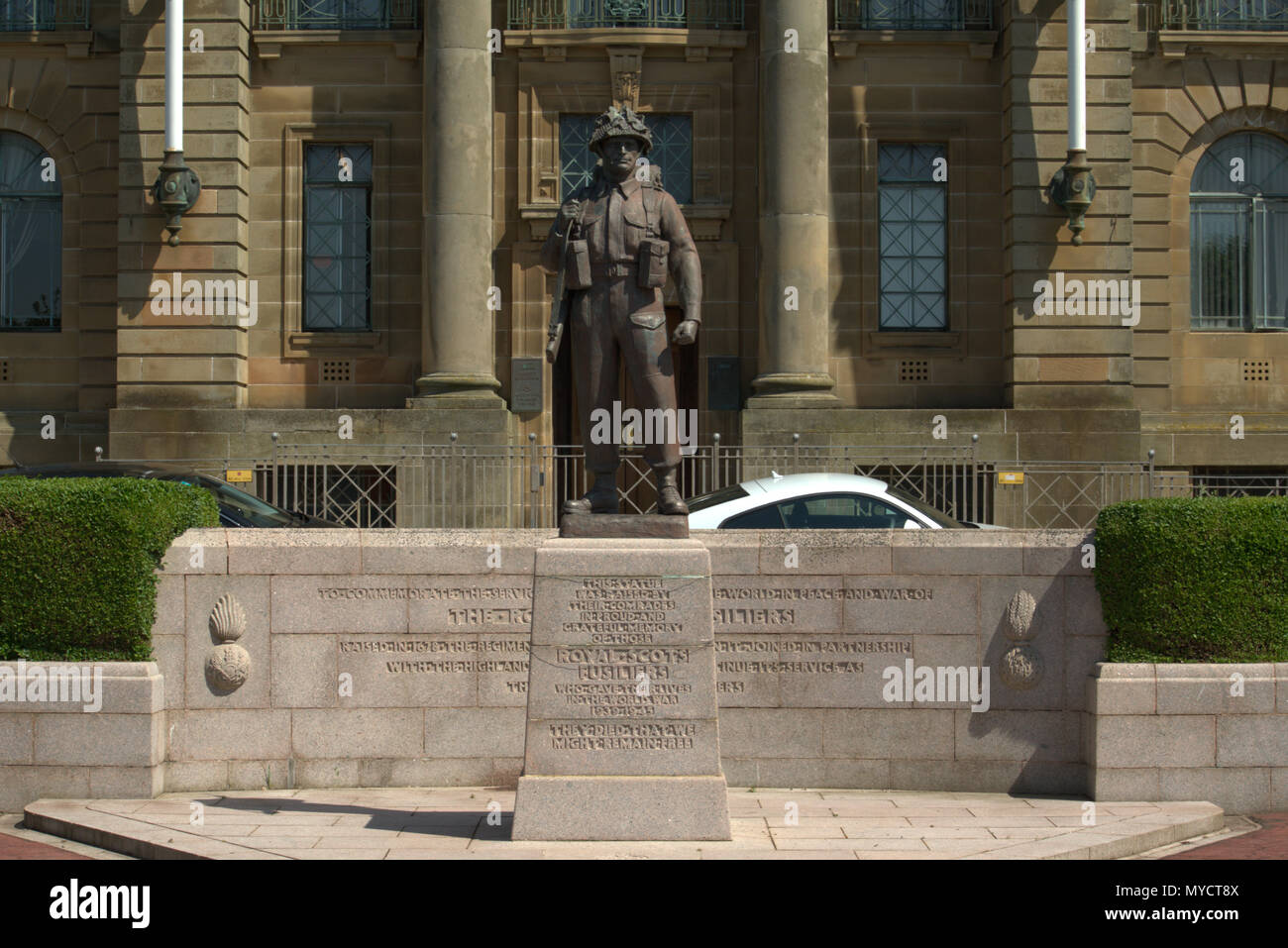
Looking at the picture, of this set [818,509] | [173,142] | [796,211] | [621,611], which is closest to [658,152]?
[796,211]

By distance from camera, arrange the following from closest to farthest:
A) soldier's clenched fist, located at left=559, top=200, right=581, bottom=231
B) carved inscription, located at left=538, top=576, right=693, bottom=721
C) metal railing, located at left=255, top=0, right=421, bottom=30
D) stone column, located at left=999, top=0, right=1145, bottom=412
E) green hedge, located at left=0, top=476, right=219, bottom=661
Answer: carved inscription, located at left=538, top=576, right=693, bottom=721 < soldier's clenched fist, located at left=559, top=200, right=581, bottom=231 < green hedge, located at left=0, top=476, right=219, bottom=661 < stone column, located at left=999, top=0, right=1145, bottom=412 < metal railing, located at left=255, top=0, right=421, bottom=30

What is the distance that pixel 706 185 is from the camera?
2377cm

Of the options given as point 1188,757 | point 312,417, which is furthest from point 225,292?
point 1188,757

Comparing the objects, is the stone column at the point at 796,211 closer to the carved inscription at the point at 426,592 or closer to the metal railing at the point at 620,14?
the metal railing at the point at 620,14

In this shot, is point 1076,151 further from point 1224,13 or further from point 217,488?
point 217,488

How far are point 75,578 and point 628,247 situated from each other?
5002 millimetres

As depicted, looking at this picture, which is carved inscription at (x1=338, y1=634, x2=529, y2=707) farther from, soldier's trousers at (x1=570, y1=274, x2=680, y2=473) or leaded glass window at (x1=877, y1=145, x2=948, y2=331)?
leaded glass window at (x1=877, y1=145, x2=948, y2=331)

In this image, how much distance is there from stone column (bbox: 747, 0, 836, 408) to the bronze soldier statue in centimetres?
1166

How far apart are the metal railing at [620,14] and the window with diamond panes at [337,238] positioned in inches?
130

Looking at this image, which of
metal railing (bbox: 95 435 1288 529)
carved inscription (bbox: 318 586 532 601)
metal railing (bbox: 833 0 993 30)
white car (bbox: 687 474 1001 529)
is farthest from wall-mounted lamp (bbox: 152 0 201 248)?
carved inscription (bbox: 318 586 532 601)

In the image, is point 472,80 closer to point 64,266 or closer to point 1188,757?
point 64,266

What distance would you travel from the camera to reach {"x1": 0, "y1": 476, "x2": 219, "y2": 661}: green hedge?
1158cm

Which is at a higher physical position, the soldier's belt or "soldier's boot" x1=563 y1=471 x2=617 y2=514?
the soldier's belt

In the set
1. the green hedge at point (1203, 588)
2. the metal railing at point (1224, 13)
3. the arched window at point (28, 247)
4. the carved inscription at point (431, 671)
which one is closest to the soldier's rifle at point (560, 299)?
the carved inscription at point (431, 671)
